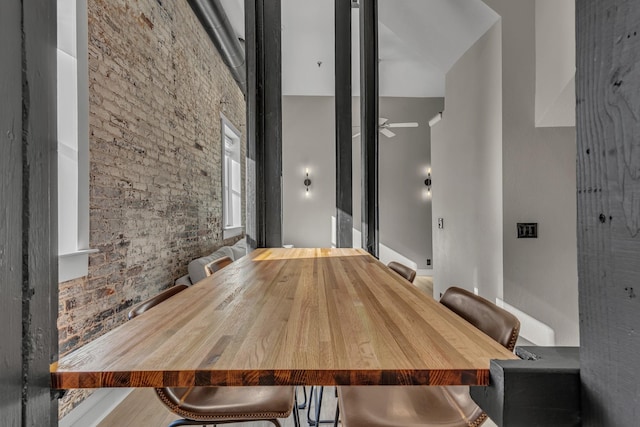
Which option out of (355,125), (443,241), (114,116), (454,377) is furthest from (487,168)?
(355,125)

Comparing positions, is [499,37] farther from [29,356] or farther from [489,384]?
[29,356]

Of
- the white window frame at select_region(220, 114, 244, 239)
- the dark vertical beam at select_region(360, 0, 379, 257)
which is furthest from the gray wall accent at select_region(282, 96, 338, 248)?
the dark vertical beam at select_region(360, 0, 379, 257)

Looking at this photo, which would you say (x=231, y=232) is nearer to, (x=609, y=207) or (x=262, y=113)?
(x=262, y=113)

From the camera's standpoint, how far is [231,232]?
19.2ft

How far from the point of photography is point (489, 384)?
552mm

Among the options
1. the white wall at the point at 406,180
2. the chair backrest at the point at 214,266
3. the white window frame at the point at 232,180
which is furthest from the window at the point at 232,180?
the chair backrest at the point at 214,266

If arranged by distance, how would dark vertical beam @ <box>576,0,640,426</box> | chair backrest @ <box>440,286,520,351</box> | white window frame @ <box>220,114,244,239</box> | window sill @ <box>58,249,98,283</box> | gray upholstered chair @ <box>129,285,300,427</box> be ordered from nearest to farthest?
dark vertical beam @ <box>576,0,640,426</box> < chair backrest @ <box>440,286,520,351</box> < gray upholstered chair @ <box>129,285,300,427</box> < window sill @ <box>58,249,98,283</box> < white window frame @ <box>220,114,244,239</box>

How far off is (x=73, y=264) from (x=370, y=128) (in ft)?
7.19

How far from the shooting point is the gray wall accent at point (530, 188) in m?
2.53

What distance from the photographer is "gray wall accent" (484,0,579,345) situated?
8.29 feet

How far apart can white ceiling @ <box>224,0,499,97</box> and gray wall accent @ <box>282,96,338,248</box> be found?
1.06 feet

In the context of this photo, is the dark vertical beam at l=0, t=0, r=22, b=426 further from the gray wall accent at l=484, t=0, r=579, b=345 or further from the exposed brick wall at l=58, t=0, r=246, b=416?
the gray wall accent at l=484, t=0, r=579, b=345

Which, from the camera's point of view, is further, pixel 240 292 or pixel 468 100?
pixel 468 100

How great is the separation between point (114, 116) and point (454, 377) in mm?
2697
